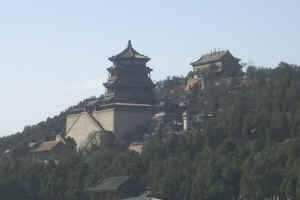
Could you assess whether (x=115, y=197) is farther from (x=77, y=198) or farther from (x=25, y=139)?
(x=25, y=139)

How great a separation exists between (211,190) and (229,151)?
26.7ft

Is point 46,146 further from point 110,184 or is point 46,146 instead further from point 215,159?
point 215,159

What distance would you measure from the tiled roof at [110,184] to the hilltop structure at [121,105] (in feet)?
66.8

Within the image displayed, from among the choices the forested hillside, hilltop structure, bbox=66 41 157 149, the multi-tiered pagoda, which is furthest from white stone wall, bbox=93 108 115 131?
the forested hillside

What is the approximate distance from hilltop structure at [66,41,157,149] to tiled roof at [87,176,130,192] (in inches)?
802

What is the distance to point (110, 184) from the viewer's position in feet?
219

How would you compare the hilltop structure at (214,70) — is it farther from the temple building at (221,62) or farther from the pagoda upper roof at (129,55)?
the pagoda upper roof at (129,55)

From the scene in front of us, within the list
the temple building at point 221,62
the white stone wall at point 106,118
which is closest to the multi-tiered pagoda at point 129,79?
the white stone wall at point 106,118

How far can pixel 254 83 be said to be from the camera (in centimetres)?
8881

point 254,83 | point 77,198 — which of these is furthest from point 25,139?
point 77,198

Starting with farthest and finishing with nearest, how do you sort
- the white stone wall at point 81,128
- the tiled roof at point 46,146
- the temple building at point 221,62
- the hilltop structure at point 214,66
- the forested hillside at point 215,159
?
1. the temple building at point 221,62
2. the hilltop structure at point 214,66
3. the tiled roof at point 46,146
4. the white stone wall at point 81,128
5. the forested hillside at point 215,159

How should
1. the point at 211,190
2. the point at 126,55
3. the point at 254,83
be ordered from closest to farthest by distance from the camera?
the point at 211,190
the point at 254,83
the point at 126,55

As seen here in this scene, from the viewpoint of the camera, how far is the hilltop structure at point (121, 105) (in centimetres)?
9200

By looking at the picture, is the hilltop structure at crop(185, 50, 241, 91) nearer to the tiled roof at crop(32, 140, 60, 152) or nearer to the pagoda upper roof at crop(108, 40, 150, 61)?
the pagoda upper roof at crop(108, 40, 150, 61)
